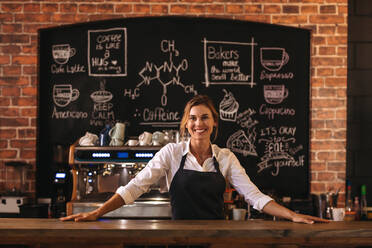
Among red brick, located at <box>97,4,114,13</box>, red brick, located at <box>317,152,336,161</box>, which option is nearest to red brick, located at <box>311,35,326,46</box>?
red brick, located at <box>317,152,336,161</box>

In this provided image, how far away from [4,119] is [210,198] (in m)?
2.53

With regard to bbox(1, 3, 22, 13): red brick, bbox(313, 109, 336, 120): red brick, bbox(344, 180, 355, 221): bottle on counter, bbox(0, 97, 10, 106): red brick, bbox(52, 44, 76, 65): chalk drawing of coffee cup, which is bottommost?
bbox(344, 180, 355, 221): bottle on counter

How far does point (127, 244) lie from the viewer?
183 cm

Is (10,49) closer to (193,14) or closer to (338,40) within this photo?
(193,14)

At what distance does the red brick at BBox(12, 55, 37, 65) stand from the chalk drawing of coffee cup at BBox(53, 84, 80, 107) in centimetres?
33

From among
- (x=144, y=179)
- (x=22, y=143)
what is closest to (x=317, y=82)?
(x=144, y=179)

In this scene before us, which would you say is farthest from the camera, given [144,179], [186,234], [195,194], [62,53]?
[62,53]

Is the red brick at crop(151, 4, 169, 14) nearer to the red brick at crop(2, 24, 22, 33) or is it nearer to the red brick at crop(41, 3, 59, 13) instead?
the red brick at crop(41, 3, 59, 13)

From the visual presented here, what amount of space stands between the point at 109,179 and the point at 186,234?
2.17 meters

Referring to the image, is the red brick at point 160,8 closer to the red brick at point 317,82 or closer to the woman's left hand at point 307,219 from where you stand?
the red brick at point 317,82

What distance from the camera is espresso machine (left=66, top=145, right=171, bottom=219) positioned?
134 inches

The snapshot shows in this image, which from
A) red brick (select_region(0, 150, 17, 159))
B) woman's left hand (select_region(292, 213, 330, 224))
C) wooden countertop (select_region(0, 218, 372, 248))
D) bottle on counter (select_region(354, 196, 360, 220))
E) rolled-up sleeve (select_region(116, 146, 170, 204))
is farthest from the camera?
red brick (select_region(0, 150, 17, 159))

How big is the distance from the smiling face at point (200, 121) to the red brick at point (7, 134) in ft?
7.59

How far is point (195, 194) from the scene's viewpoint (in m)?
2.36
